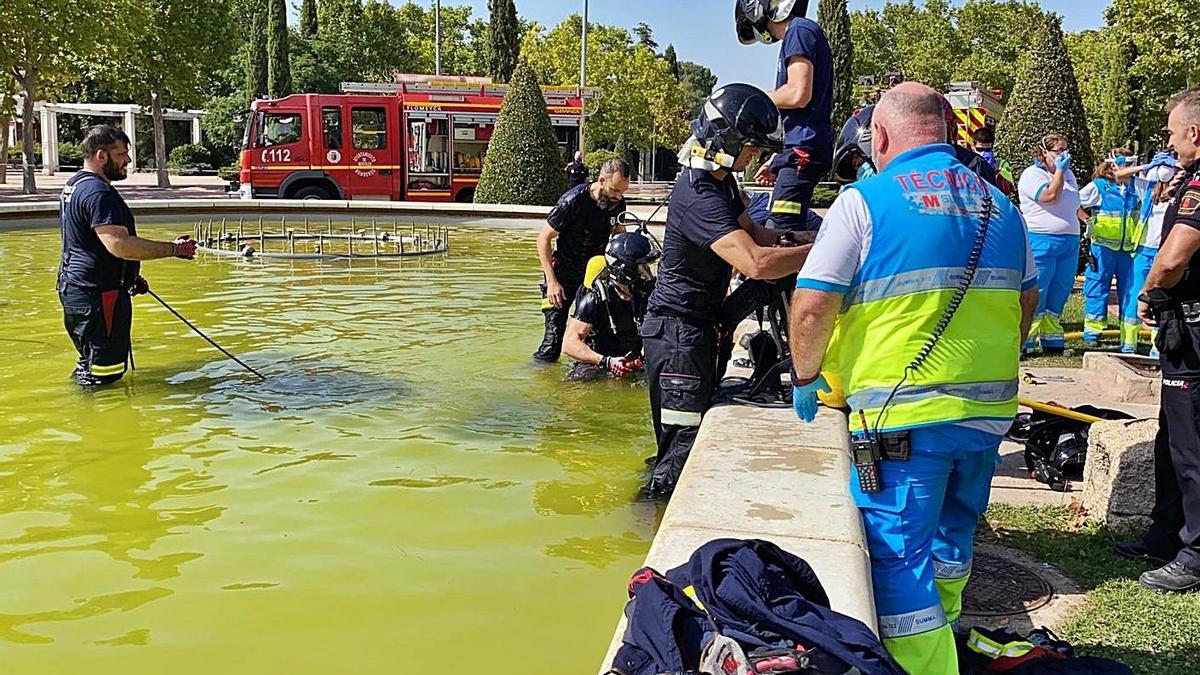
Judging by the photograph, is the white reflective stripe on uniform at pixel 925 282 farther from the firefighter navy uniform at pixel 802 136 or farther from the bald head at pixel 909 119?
the firefighter navy uniform at pixel 802 136

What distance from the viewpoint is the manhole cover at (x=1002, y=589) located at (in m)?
4.00

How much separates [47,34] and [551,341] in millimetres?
25469

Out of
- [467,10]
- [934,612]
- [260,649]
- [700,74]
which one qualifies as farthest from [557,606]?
[700,74]

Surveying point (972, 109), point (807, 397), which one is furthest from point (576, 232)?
point (807, 397)

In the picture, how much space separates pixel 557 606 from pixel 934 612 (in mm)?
1833

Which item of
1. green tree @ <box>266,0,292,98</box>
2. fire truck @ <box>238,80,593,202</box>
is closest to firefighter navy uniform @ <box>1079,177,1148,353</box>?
fire truck @ <box>238,80,593,202</box>

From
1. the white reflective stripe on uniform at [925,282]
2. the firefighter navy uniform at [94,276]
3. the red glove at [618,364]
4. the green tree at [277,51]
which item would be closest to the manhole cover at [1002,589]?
the white reflective stripe on uniform at [925,282]

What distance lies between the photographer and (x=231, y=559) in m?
4.87

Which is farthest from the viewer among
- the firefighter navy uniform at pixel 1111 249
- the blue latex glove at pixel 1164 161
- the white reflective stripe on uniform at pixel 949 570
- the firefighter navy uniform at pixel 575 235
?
the firefighter navy uniform at pixel 1111 249

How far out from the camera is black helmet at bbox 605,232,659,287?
23.1ft

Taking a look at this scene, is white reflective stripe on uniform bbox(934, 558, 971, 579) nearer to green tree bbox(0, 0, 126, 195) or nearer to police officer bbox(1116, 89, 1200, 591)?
police officer bbox(1116, 89, 1200, 591)

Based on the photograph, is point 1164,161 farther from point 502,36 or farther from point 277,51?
point 277,51

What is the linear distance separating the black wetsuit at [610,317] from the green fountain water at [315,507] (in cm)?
44

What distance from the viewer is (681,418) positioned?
16.9 ft
